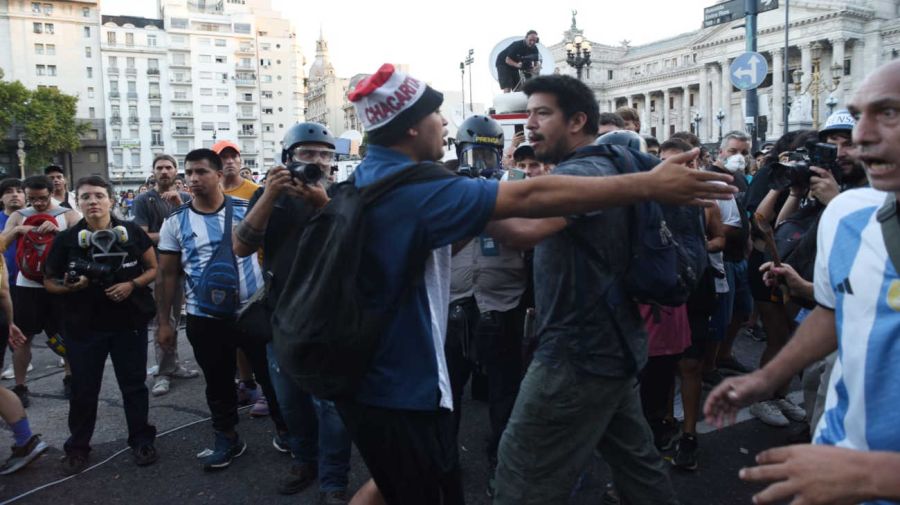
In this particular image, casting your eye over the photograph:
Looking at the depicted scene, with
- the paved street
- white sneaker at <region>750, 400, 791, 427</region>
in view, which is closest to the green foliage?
the paved street

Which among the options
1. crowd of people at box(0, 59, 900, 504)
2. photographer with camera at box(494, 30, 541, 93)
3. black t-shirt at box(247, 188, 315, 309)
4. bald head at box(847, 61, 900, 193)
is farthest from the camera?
photographer with camera at box(494, 30, 541, 93)

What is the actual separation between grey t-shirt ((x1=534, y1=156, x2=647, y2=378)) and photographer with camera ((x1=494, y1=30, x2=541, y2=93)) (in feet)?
21.8

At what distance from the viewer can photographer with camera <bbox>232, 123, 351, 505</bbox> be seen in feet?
10.4

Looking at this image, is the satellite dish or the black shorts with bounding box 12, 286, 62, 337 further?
the satellite dish

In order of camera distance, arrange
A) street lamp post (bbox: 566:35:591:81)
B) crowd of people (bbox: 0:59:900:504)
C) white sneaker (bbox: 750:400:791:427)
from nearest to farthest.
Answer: crowd of people (bbox: 0:59:900:504)
white sneaker (bbox: 750:400:791:427)
street lamp post (bbox: 566:35:591:81)

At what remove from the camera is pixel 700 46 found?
282 ft

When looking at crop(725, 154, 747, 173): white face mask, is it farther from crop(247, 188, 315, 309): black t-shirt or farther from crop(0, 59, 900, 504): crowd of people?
crop(247, 188, 315, 309): black t-shirt

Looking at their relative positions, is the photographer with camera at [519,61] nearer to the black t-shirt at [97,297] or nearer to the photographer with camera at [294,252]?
the photographer with camera at [294,252]

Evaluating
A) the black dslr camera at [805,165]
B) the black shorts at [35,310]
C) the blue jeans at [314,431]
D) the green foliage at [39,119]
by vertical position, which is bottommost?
the blue jeans at [314,431]

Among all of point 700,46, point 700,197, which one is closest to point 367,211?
point 700,197

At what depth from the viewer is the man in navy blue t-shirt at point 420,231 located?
196 cm

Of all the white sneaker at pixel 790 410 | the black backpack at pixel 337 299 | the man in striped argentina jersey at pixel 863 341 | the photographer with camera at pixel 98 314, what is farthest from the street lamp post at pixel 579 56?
the man in striped argentina jersey at pixel 863 341

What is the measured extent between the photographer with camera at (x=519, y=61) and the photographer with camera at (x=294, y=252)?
5061mm

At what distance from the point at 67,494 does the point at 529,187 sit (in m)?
3.82
